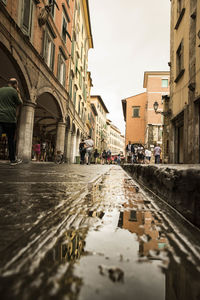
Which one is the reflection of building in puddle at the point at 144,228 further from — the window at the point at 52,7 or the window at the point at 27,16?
the window at the point at 52,7

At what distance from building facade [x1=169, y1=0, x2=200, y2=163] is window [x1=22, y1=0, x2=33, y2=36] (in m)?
5.99

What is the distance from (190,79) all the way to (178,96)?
1544 mm

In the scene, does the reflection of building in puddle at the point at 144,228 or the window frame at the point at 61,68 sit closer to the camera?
the reflection of building in puddle at the point at 144,228

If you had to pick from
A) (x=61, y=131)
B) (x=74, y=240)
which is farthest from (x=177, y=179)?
(x=61, y=131)

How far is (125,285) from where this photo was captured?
29 centimetres

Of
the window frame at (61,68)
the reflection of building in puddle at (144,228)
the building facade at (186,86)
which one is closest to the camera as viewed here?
the reflection of building in puddle at (144,228)

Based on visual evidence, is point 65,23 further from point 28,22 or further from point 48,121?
point 48,121

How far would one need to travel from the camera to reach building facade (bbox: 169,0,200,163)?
7059mm

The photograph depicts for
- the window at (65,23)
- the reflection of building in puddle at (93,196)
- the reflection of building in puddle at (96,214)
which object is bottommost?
the reflection of building in puddle at (93,196)

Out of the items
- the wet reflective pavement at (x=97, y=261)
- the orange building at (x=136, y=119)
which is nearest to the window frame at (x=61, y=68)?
the wet reflective pavement at (x=97, y=261)

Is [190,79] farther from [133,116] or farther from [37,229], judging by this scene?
[133,116]

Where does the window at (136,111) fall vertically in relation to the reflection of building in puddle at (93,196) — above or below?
above

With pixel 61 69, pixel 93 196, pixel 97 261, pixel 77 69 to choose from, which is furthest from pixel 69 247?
pixel 77 69

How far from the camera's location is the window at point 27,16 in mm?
7959
